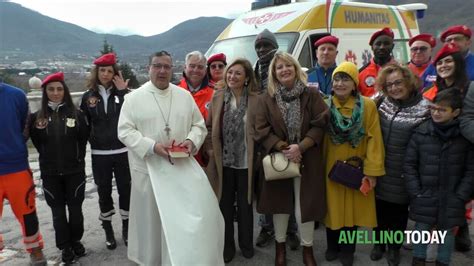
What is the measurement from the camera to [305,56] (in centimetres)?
633

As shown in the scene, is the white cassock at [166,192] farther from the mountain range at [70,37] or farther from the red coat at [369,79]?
the mountain range at [70,37]

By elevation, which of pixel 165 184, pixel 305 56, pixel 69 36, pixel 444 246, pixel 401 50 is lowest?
pixel 444 246

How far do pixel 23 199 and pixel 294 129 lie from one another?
251cm

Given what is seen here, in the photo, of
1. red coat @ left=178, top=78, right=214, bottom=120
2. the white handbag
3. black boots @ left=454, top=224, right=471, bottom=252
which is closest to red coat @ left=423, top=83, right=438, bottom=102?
the white handbag

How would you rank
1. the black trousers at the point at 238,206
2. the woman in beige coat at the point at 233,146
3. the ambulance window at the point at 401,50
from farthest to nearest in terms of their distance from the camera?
1. the ambulance window at the point at 401,50
2. the black trousers at the point at 238,206
3. the woman in beige coat at the point at 233,146

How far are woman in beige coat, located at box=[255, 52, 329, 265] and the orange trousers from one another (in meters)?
2.14

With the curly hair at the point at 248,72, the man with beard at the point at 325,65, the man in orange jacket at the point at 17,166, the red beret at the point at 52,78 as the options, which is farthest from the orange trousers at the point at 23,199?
the man with beard at the point at 325,65

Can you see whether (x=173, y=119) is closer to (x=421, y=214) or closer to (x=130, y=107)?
(x=130, y=107)

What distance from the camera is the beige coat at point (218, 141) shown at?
11.0 feet

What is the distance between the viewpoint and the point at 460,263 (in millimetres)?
3379

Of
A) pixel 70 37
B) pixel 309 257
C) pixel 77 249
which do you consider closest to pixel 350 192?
pixel 309 257

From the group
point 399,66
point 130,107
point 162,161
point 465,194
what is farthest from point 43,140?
point 465,194

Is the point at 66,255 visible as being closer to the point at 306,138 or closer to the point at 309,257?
the point at 309,257

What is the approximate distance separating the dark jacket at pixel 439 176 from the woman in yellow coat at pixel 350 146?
0.29 m
